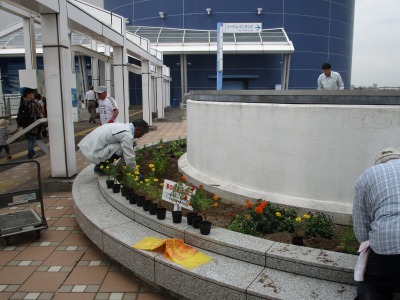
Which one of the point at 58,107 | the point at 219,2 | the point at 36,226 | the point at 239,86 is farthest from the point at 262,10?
the point at 36,226

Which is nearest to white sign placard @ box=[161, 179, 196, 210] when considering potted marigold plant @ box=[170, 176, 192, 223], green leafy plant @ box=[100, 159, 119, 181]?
potted marigold plant @ box=[170, 176, 192, 223]

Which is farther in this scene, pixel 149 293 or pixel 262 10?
pixel 262 10

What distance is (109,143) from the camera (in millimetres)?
5777

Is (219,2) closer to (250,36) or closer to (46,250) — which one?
(250,36)

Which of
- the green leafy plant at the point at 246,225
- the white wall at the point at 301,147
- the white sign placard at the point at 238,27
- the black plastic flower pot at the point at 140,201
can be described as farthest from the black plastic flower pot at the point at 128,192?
the white sign placard at the point at 238,27

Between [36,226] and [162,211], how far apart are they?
1.71 metres

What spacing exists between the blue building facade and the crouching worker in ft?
95.0

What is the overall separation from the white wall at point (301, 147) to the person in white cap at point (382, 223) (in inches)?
59.9

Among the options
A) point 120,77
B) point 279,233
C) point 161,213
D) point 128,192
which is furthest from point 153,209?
point 120,77

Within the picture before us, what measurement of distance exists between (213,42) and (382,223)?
29296 millimetres

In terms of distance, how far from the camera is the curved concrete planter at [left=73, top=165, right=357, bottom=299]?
274cm

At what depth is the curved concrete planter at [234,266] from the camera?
2.74m

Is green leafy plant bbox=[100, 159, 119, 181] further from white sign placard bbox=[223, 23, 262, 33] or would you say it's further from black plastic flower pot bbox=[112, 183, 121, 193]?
white sign placard bbox=[223, 23, 262, 33]

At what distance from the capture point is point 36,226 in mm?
4402
